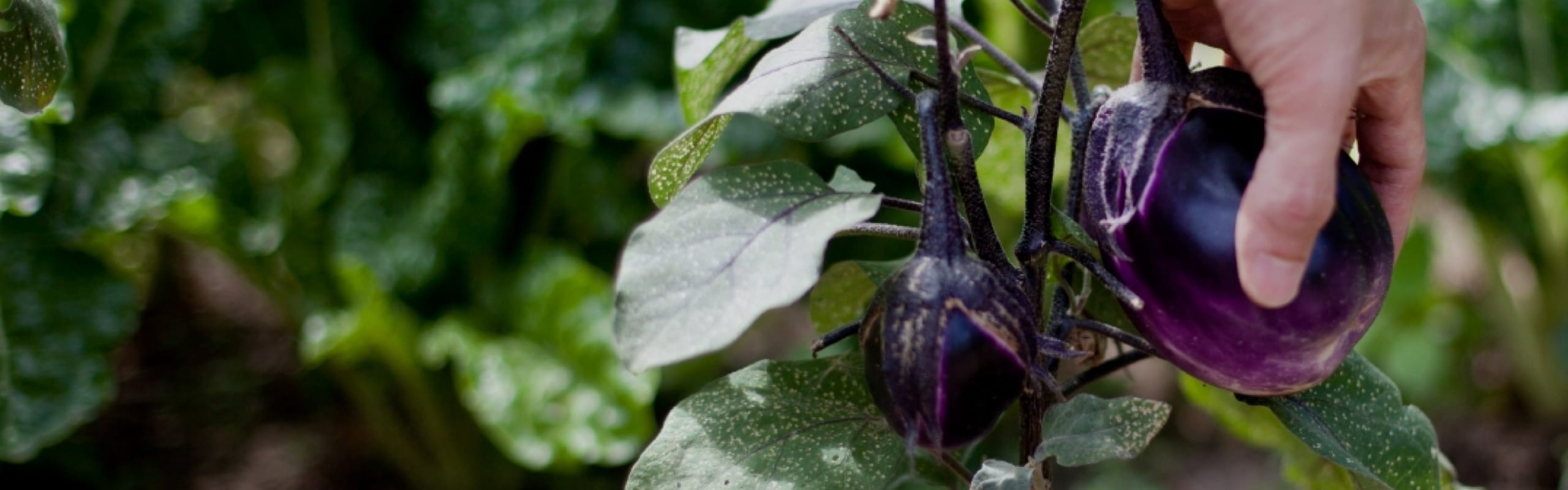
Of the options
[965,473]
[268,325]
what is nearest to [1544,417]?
[965,473]

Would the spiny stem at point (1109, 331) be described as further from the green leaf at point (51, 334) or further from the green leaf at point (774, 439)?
the green leaf at point (51, 334)

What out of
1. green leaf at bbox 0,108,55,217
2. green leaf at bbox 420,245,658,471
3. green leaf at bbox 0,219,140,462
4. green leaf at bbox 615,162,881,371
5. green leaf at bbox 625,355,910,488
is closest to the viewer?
green leaf at bbox 615,162,881,371

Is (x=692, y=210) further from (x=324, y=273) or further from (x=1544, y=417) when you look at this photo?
(x=1544, y=417)

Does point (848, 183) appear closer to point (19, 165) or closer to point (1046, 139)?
point (1046, 139)

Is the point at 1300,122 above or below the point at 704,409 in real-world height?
above

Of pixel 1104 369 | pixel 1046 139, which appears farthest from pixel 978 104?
pixel 1104 369

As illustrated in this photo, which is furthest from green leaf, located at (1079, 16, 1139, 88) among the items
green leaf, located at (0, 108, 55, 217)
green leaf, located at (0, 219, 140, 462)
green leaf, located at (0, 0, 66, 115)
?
green leaf, located at (0, 219, 140, 462)

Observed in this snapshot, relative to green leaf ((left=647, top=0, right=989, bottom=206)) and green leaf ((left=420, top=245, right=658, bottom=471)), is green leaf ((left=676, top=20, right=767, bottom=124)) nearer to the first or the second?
green leaf ((left=647, top=0, right=989, bottom=206))
